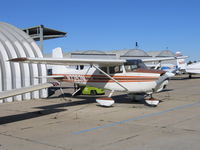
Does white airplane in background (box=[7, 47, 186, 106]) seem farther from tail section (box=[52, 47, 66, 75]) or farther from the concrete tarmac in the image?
tail section (box=[52, 47, 66, 75])

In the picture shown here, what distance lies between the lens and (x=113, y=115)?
29.2ft

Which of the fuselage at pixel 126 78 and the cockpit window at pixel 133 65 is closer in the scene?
the fuselage at pixel 126 78

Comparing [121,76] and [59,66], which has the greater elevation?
[59,66]

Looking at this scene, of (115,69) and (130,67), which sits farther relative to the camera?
(115,69)

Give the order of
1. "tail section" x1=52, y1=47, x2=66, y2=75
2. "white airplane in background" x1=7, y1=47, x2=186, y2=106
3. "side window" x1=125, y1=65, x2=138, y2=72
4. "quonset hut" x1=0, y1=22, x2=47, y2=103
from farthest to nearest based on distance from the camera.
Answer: "tail section" x1=52, y1=47, x2=66, y2=75 < "quonset hut" x1=0, y1=22, x2=47, y2=103 < "side window" x1=125, y1=65, x2=138, y2=72 < "white airplane in background" x1=7, y1=47, x2=186, y2=106

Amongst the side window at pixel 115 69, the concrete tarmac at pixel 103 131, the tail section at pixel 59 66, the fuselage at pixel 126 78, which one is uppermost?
the tail section at pixel 59 66

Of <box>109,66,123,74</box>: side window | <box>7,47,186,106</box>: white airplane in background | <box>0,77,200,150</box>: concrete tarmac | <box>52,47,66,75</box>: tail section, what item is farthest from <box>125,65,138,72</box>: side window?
<box>52,47,66,75</box>: tail section

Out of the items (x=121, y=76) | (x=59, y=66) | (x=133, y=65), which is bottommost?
(x=121, y=76)

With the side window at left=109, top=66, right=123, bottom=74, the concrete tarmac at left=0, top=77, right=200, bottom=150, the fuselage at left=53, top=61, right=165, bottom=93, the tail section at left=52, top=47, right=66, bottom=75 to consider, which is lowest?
the concrete tarmac at left=0, top=77, right=200, bottom=150

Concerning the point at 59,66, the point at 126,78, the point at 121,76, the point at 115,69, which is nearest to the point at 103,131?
the point at 126,78

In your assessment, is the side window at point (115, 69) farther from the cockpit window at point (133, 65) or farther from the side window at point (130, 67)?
the cockpit window at point (133, 65)

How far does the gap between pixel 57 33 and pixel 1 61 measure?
7.91 metres

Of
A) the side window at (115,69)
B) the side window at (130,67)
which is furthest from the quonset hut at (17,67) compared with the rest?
the side window at (130,67)

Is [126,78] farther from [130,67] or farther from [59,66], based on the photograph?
[59,66]
